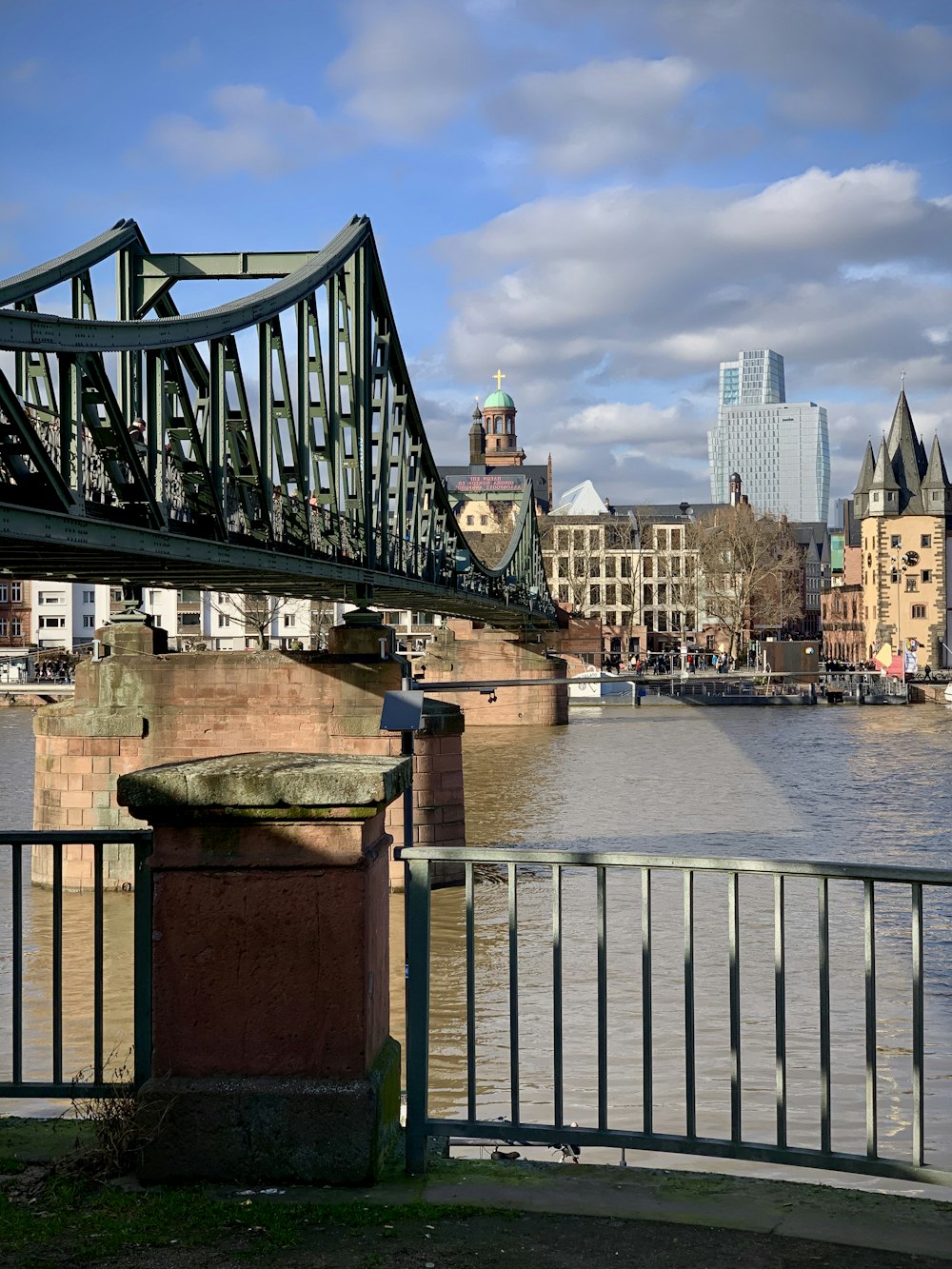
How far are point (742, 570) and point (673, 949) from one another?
3628 inches

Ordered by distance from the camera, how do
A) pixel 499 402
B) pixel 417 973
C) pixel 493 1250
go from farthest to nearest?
pixel 499 402
pixel 417 973
pixel 493 1250

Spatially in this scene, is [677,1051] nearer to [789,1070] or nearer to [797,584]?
[789,1070]

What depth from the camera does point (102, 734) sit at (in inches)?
918

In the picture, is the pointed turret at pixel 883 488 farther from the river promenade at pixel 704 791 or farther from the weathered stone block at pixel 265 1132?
the weathered stone block at pixel 265 1132

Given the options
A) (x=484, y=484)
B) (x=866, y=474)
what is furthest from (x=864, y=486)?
(x=484, y=484)

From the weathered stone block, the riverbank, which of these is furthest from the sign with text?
the riverbank

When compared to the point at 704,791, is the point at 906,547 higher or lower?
higher

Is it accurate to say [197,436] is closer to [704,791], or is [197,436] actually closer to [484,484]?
[704,791]

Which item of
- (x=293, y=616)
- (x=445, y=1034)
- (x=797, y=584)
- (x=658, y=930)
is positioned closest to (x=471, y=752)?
(x=658, y=930)

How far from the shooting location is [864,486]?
382 feet

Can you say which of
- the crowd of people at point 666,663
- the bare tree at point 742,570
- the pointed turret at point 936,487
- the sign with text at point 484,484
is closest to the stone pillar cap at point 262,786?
the crowd of people at point 666,663

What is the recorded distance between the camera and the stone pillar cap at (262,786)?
14.7 feet

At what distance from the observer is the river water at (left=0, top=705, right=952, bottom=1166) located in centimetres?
1178

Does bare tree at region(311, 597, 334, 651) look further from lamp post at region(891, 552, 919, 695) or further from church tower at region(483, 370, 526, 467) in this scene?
church tower at region(483, 370, 526, 467)
